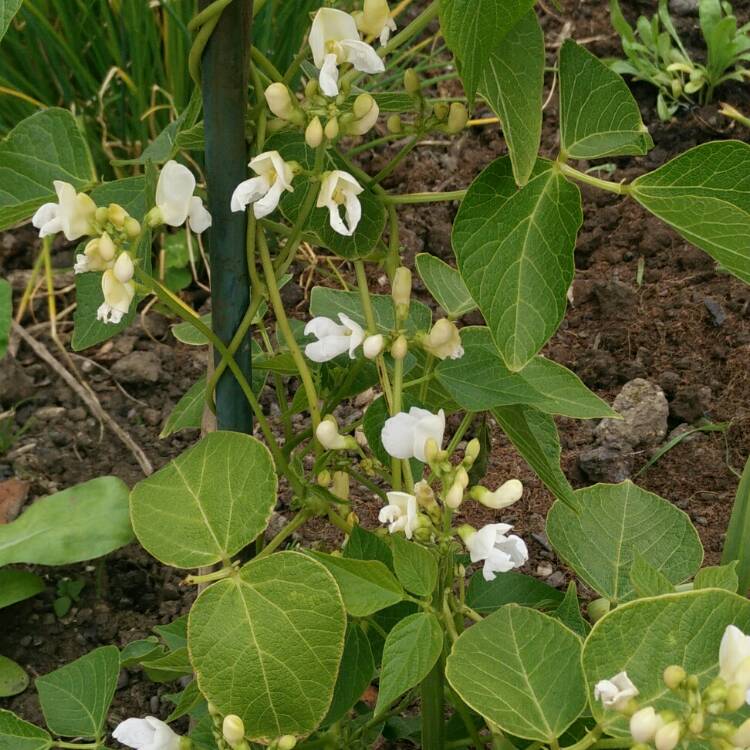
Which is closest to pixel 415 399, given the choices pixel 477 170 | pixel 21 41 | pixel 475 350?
pixel 475 350

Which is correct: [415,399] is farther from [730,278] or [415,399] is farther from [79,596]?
[730,278]

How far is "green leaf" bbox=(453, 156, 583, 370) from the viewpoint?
87 cm

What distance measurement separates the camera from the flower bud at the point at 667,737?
72 centimetres

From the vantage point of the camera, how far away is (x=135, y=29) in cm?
208

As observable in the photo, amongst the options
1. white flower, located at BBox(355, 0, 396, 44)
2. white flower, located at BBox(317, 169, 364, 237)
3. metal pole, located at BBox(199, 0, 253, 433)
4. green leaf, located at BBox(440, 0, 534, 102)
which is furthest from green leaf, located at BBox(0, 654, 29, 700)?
green leaf, located at BBox(440, 0, 534, 102)

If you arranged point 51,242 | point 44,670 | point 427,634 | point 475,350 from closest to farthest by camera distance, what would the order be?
point 427,634
point 475,350
point 44,670
point 51,242

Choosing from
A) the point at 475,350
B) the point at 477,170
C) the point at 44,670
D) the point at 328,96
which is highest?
the point at 328,96

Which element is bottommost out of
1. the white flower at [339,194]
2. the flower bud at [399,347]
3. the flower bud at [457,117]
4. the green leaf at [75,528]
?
the green leaf at [75,528]

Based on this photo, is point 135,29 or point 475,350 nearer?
point 475,350

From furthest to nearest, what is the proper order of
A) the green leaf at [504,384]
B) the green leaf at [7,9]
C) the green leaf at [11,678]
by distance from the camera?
the green leaf at [11,678], the green leaf at [504,384], the green leaf at [7,9]

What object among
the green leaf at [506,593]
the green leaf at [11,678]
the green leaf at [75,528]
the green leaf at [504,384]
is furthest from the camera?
the green leaf at [11,678]

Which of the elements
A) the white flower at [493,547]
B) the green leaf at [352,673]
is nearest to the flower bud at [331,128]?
the white flower at [493,547]

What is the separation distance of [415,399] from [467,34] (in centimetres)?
48

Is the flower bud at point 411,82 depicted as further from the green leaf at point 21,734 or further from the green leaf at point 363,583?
the green leaf at point 21,734
